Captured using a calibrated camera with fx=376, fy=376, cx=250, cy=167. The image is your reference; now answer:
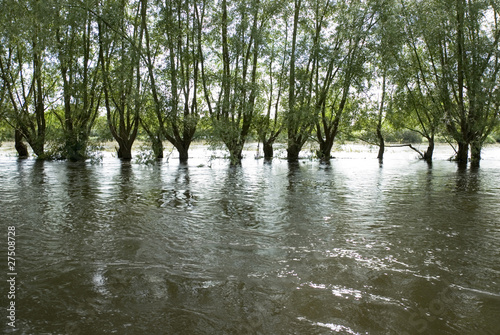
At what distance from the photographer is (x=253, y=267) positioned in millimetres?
4461

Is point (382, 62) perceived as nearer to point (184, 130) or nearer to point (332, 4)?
point (332, 4)

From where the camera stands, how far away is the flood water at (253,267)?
10.6ft

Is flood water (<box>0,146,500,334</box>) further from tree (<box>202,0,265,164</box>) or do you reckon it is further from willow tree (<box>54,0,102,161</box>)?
willow tree (<box>54,0,102,161</box>)

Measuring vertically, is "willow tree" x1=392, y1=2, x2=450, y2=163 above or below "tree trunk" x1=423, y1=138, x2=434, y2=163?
above

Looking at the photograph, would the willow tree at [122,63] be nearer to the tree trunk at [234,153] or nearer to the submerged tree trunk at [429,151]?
the tree trunk at [234,153]

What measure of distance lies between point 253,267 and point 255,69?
20140 mm

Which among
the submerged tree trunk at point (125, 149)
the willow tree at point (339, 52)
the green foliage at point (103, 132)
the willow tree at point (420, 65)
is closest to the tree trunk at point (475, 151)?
the willow tree at point (420, 65)

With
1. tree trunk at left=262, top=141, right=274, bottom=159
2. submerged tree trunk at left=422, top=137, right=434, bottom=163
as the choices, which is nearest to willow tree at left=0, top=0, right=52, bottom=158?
tree trunk at left=262, top=141, right=274, bottom=159

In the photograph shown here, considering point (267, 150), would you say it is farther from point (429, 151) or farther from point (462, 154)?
point (462, 154)

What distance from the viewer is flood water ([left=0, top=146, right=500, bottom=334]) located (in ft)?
10.6

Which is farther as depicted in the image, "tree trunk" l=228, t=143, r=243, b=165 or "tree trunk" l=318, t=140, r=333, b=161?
"tree trunk" l=318, t=140, r=333, b=161

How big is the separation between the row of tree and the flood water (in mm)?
13126

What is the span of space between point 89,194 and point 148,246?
5.63m

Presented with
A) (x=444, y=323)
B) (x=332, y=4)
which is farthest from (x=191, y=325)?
(x=332, y=4)
